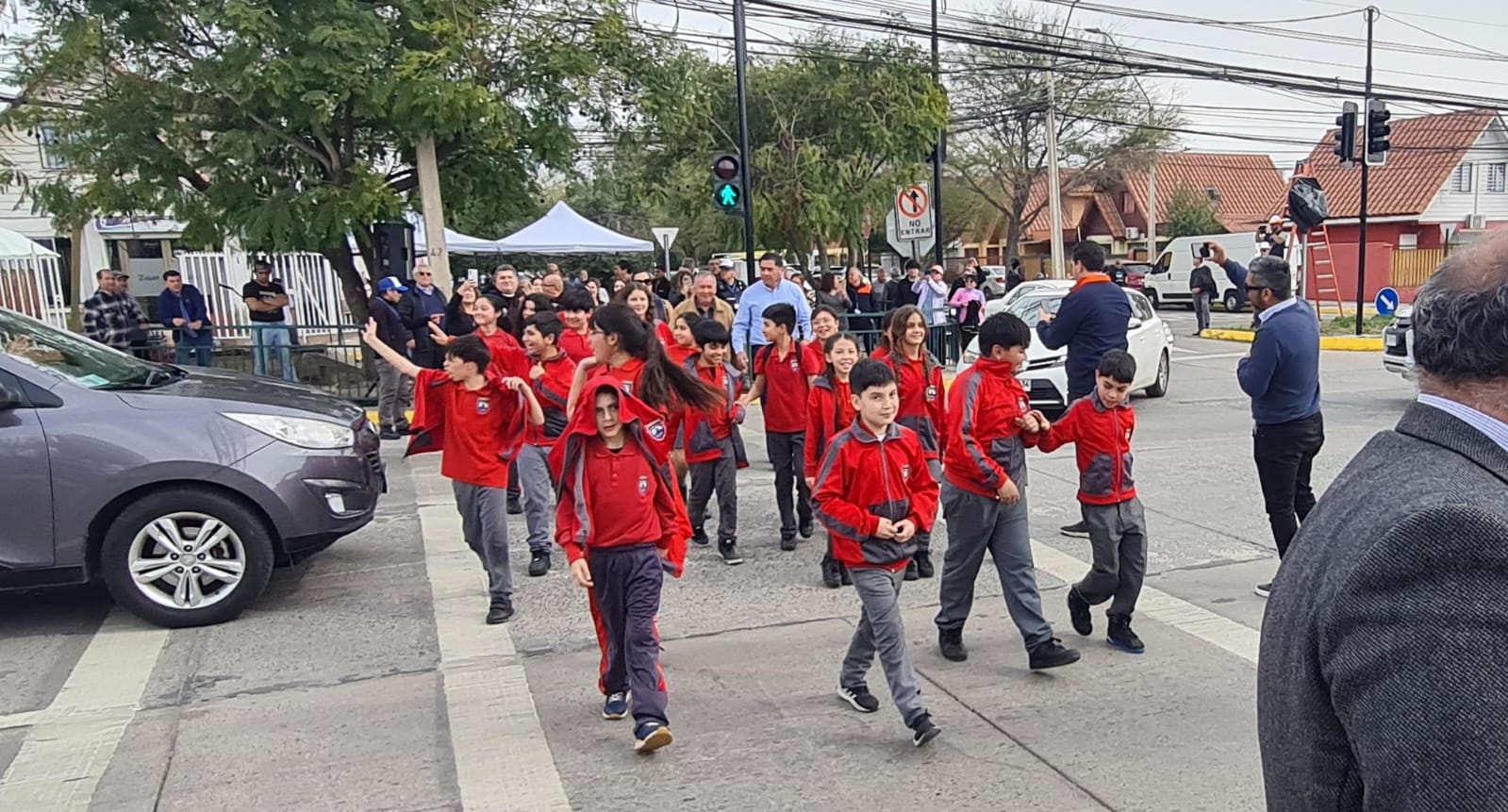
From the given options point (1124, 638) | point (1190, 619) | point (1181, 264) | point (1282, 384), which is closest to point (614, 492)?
point (1124, 638)

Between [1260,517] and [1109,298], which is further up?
[1109,298]

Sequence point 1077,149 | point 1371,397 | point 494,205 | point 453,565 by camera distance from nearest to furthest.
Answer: point 453,565 < point 1371,397 < point 494,205 < point 1077,149

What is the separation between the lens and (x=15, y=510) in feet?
17.5

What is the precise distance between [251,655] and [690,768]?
257cm

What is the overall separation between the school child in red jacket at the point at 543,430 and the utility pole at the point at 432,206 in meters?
6.69

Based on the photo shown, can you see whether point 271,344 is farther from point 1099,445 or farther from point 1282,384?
point 1282,384

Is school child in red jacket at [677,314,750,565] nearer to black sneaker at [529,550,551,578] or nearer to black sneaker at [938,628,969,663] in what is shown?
black sneaker at [529,550,551,578]

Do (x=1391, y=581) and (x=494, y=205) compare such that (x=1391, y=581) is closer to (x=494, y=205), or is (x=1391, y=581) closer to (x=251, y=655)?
(x=251, y=655)

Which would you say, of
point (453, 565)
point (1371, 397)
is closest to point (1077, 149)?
point (1371, 397)

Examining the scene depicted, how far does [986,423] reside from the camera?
4887 millimetres

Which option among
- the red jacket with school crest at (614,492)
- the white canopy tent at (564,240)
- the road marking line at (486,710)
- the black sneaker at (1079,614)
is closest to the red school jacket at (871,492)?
the red jacket with school crest at (614,492)

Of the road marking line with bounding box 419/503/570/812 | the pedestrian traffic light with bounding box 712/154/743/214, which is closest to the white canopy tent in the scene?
the pedestrian traffic light with bounding box 712/154/743/214

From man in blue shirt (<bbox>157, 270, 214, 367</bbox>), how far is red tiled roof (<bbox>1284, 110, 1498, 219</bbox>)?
130ft

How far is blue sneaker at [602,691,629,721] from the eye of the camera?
14.5ft
